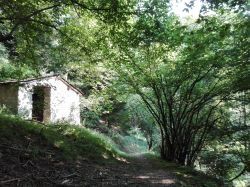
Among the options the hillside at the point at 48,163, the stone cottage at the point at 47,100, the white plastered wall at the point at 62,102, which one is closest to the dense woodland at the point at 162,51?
the stone cottage at the point at 47,100

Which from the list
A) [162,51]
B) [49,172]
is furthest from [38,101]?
[162,51]

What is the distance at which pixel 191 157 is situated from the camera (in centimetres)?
1504

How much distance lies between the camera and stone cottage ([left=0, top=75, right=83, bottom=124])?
1656 centimetres

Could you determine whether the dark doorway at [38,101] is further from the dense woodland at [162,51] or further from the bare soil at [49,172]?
the bare soil at [49,172]

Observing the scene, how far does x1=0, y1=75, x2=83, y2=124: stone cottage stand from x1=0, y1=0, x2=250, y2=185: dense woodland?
169 cm

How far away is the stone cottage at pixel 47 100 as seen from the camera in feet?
54.3

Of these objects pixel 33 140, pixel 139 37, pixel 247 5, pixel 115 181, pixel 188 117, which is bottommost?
pixel 115 181

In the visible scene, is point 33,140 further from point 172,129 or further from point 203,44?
point 172,129

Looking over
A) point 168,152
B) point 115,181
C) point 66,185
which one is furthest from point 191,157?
point 66,185

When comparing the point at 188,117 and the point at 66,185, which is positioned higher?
the point at 188,117

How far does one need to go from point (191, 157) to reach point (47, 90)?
991 centimetres

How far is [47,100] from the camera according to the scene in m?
19.9

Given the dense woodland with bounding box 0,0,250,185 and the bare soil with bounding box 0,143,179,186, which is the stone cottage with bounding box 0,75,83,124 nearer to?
the dense woodland with bounding box 0,0,250,185

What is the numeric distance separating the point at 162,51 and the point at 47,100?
36.7 feet
